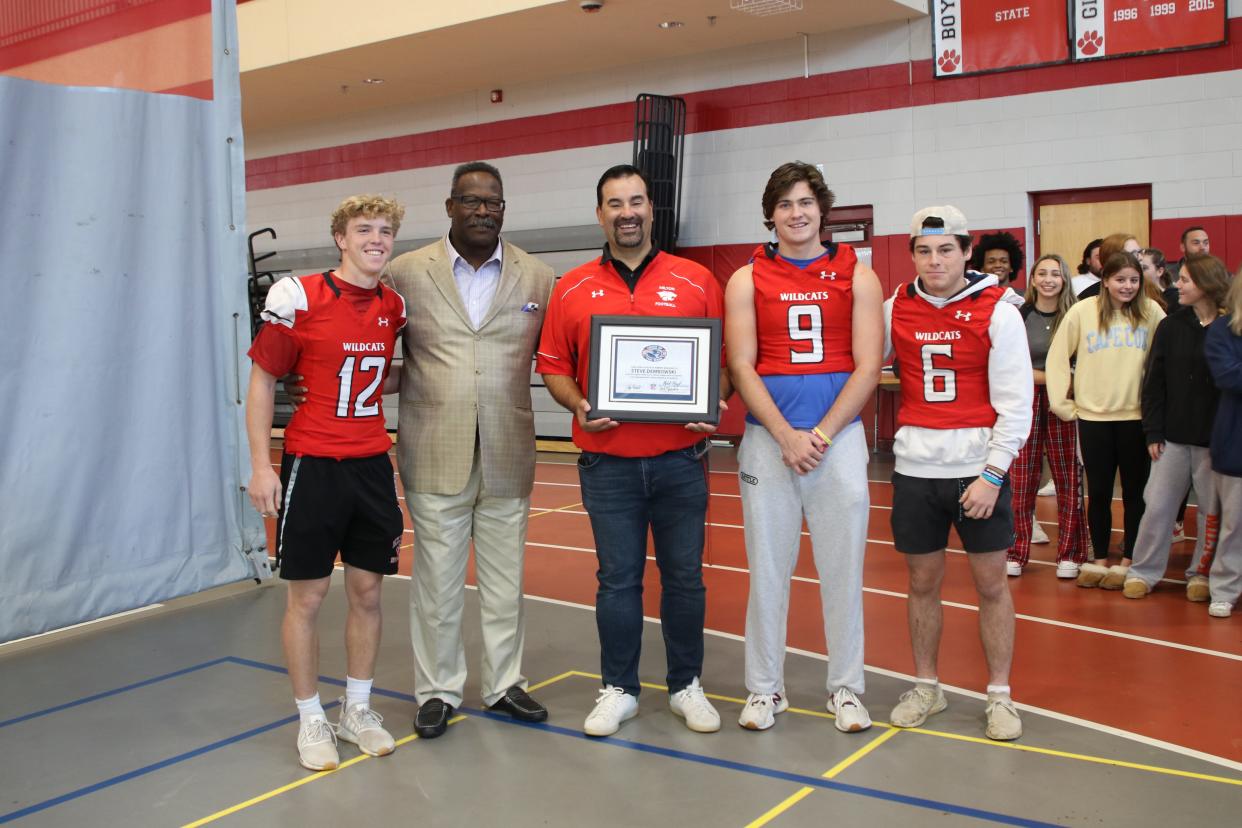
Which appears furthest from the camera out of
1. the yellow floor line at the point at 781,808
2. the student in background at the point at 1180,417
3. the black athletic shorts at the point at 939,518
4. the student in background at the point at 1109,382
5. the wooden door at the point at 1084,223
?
the wooden door at the point at 1084,223

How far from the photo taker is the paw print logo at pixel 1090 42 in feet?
31.4

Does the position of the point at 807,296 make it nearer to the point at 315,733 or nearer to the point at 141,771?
the point at 315,733

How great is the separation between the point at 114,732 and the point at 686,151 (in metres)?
9.44

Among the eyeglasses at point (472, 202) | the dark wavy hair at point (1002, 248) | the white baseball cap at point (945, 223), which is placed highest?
the dark wavy hair at point (1002, 248)

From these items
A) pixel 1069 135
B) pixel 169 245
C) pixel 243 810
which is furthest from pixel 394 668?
pixel 1069 135

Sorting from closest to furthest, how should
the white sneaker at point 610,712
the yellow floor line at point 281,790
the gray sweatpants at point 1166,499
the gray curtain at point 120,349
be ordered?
the yellow floor line at point 281,790, the white sneaker at point 610,712, the gray curtain at point 120,349, the gray sweatpants at point 1166,499

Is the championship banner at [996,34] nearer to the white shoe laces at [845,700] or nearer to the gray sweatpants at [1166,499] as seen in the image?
the gray sweatpants at [1166,499]

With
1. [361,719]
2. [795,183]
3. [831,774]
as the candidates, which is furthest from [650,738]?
[795,183]

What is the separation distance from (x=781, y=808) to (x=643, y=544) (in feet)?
3.50

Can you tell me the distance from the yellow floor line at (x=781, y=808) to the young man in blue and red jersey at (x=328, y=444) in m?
1.29

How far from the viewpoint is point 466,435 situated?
3924mm

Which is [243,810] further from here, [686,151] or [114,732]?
[686,151]

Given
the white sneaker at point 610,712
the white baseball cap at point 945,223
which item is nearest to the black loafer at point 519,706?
the white sneaker at point 610,712

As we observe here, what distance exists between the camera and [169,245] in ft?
18.4
